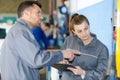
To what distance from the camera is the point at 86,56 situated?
290 centimetres

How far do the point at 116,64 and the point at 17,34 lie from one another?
1057 mm

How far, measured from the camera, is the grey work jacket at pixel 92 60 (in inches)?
111

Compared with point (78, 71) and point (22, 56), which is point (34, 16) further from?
point (78, 71)

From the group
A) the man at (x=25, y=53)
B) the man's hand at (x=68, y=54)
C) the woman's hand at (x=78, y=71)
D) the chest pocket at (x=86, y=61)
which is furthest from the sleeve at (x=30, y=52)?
the chest pocket at (x=86, y=61)

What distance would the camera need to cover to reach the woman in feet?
9.28

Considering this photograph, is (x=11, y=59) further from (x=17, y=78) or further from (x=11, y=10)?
(x=11, y=10)

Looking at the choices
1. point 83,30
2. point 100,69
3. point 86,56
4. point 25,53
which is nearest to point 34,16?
point 25,53

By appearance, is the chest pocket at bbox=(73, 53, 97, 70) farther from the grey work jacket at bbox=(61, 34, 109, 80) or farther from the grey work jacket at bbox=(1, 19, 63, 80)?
the grey work jacket at bbox=(1, 19, 63, 80)

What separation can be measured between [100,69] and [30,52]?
742 millimetres

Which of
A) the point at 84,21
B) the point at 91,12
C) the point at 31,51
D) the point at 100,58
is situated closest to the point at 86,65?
the point at 100,58

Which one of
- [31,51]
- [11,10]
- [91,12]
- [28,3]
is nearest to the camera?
[31,51]

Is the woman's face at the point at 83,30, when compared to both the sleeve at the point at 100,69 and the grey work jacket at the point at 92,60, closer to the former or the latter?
the grey work jacket at the point at 92,60

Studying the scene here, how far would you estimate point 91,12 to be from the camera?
14.5 feet

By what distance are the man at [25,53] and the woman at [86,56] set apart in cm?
15
